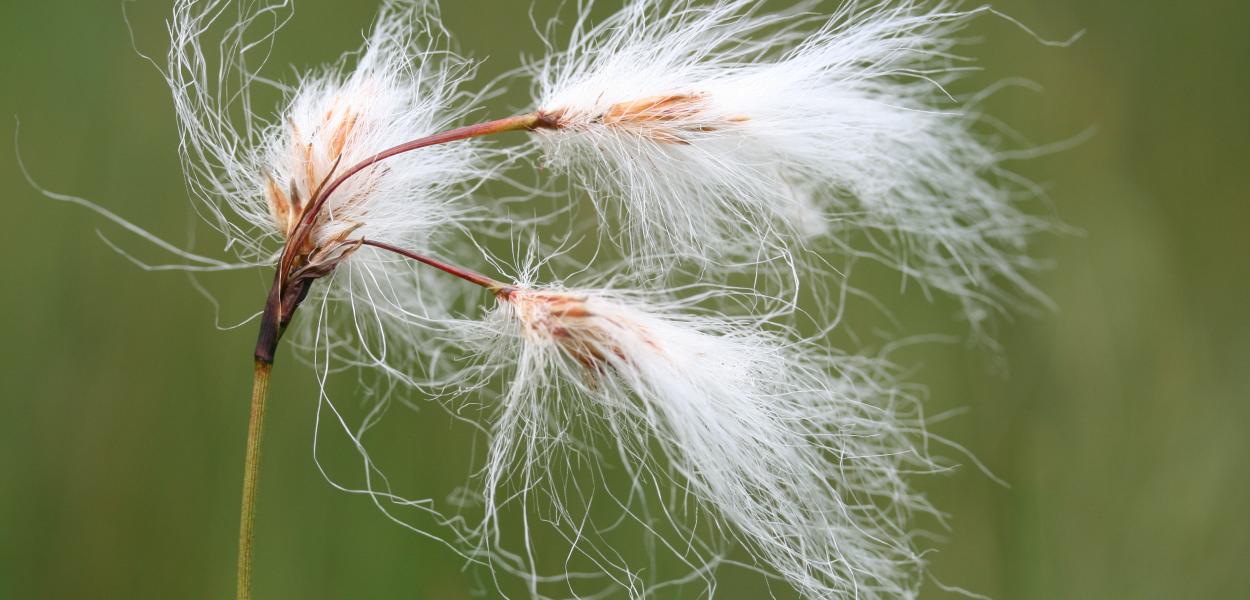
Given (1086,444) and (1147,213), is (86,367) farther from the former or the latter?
(1147,213)

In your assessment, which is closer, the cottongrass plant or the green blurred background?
the cottongrass plant

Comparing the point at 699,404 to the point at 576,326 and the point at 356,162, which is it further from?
the point at 356,162

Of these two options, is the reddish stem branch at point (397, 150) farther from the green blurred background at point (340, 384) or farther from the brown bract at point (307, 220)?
the green blurred background at point (340, 384)

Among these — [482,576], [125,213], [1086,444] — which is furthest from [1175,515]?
[125,213]

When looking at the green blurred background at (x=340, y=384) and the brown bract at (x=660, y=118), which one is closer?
the brown bract at (x=660, y=118)

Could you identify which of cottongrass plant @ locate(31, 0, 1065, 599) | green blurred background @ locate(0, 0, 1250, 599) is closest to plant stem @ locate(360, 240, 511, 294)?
cottongrass plant @ locate(31, 0, 1065, 599)

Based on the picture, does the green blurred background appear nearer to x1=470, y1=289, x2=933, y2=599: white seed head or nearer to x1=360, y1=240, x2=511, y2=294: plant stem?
x1=470, y1=289, x2=933, y2=599: white seed head

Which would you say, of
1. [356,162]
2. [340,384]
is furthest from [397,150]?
[340,384]

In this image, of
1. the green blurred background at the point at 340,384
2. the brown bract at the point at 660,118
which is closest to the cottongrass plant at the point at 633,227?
the brown bract at the point at 660,118
